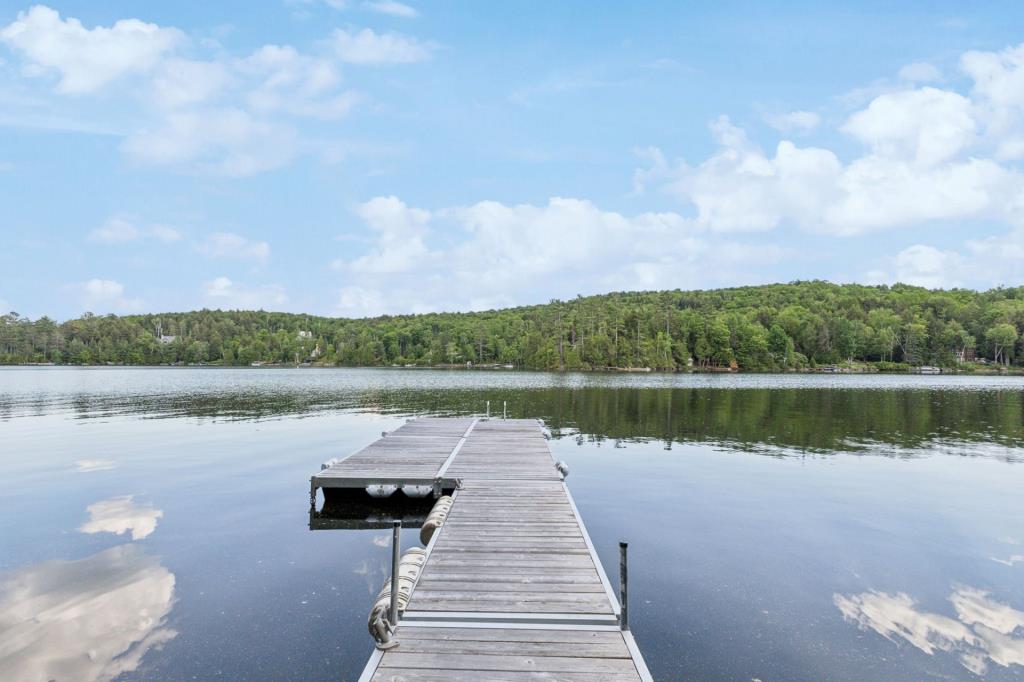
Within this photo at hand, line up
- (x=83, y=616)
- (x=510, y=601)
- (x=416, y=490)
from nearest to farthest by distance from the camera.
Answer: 1. (x=510, y=601)
2. (x=83, y=616)
3. (x=416, y=490)

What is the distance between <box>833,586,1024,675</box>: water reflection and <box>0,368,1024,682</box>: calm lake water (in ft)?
0.11

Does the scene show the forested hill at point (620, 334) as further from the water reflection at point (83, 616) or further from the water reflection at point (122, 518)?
the water reflection at point (83, 616)

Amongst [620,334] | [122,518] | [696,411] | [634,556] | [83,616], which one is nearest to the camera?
[83,616]

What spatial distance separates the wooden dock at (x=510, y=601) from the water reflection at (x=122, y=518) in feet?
19.3

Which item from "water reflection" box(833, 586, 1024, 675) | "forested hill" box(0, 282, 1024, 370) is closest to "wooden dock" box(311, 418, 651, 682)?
→ "water reflection" box(833, 586, 1024, 675)

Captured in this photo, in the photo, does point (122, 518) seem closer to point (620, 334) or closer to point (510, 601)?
point (510, 601)

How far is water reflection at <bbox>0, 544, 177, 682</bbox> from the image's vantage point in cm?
654

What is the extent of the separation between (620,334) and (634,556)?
11509 cm

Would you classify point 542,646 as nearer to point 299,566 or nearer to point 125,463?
point 299,566

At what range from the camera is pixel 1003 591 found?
8.84 meters

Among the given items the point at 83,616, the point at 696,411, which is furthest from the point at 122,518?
the point at 696,411

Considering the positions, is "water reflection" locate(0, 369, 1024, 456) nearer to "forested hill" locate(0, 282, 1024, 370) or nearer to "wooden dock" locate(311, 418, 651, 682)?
"wooden dock" locate(311, 418, 651, 682)

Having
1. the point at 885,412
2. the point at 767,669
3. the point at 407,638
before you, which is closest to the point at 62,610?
the point at 407,638

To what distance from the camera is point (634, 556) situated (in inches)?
397
